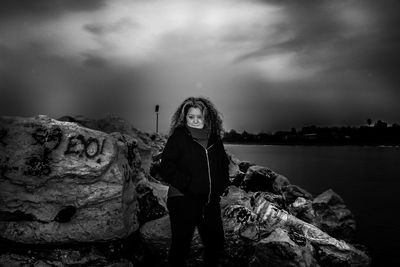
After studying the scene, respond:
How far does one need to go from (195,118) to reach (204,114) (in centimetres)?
14

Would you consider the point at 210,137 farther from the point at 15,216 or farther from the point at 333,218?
the point at 333,218

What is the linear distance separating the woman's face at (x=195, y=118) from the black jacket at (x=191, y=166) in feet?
0.42

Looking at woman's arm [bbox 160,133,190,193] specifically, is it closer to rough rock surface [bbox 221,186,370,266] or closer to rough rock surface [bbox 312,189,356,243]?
rough rock surface [bbox 221,186,370,266]

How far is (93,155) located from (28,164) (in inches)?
38.0

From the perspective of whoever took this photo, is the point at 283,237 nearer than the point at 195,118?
No

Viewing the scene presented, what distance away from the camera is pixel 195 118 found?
3719 millimetres

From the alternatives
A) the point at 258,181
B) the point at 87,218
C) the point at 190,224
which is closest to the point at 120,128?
the point at 258,181

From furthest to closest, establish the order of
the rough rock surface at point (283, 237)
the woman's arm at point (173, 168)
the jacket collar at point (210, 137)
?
the rough rock surface at point (283, 237) < the jacket collar at point (210, 137) < the woman's arm at point (173, 168)

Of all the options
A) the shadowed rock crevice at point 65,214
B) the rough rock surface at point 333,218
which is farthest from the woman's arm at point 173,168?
the rough rock surface at point 333,218

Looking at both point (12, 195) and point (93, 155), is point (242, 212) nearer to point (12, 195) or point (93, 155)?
point (93, 155)

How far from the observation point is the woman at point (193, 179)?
3.38 meters

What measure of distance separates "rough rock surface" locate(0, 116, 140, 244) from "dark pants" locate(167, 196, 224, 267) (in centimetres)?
155

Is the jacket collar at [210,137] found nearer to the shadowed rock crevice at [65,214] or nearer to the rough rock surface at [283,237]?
the rough rock surface at [283,237]

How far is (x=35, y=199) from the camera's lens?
4.34 meters
